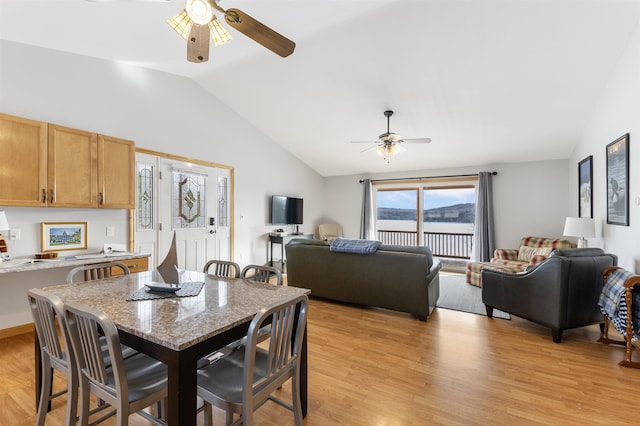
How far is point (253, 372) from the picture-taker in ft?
4.57

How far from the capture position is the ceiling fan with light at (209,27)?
1790mm

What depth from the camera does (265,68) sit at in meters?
4.15

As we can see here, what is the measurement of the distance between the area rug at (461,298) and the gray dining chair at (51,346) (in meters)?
3.86

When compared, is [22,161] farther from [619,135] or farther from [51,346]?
[619,135]

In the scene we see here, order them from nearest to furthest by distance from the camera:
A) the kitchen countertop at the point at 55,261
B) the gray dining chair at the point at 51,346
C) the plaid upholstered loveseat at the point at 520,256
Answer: the gray dining chair at the point at 51,346
the kitchen countertop at the point at 55,261
the plaid upholstered loveseat at the point at 520,256

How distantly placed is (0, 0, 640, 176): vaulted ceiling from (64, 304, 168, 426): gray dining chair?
217 cm

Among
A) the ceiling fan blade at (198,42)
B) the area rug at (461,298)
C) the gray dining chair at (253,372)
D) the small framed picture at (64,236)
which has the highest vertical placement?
the ceiling fan blade at (198,42)

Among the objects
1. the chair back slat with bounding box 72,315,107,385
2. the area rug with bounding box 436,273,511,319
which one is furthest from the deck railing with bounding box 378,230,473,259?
the chair back slat with bounding box 72,315,107,385

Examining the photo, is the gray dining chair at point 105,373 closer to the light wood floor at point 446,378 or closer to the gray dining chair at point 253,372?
the gray dining chair at point 253,372

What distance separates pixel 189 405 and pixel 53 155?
3206 mm

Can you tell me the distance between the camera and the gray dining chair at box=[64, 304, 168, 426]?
117cm

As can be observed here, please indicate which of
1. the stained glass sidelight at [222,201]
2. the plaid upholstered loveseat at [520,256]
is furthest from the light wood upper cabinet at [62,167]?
the plaid upholstered loveseat at [520,256]

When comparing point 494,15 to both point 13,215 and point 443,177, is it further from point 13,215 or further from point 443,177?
point 13,215

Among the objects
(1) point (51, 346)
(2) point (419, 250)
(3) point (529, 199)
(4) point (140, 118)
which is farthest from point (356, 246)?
(3) point (529, 199)
